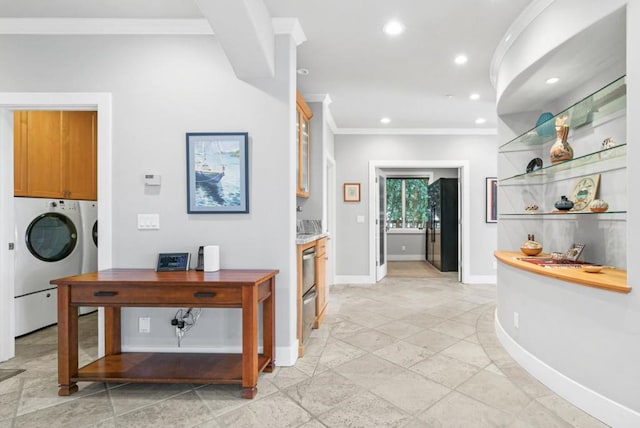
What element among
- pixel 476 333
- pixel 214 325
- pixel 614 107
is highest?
pixel 614 107

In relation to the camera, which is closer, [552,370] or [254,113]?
[552,370]

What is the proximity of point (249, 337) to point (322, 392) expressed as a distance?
1.92 feet

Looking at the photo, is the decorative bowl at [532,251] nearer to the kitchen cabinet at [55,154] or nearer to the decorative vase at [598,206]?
the decorative vase at [598,206]

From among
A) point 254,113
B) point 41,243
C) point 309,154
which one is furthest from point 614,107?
point 41,243

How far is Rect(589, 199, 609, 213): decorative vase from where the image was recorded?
7.25 ft

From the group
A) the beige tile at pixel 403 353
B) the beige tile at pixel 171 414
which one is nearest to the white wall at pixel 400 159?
the beige tile at pixel 403 353

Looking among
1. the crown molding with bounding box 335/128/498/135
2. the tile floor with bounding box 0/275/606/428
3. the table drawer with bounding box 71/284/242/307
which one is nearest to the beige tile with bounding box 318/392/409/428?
the tile floor with bounding box 0/275/606/428

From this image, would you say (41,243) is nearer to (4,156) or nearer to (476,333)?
(4,156)

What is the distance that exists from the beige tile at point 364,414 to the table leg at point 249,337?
18.5 inches

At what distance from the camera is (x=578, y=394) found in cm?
199

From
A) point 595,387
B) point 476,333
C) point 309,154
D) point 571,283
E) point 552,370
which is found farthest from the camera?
point 309,154

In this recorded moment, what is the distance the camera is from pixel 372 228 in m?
5.57

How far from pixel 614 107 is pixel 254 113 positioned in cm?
239

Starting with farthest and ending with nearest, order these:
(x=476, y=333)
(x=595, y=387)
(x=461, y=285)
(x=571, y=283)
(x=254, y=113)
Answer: (x=461, y=285), (x=476, y=333), (x=254, y=113), (x=571, y=283), (x=595, y=387)
